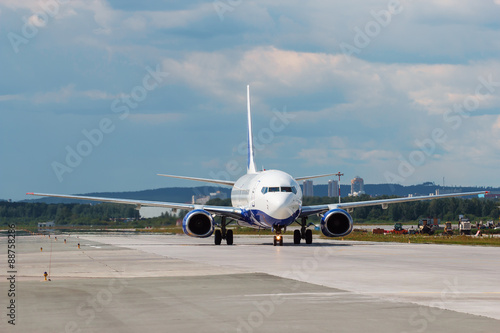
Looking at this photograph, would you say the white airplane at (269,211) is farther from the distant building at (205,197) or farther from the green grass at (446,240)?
the distant building at (205,197)

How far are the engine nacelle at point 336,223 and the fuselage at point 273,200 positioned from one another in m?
2.44

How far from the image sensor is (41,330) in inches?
479

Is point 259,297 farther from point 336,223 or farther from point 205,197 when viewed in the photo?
→ point 205,197

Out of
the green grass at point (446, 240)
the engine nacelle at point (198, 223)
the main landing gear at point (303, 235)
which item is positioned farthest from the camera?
A: the green grass at point (446, 240)

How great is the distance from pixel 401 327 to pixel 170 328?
3849 millimetres

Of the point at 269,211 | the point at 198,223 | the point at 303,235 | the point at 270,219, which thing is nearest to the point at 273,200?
the point at 269,211

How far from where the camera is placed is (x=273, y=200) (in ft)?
140

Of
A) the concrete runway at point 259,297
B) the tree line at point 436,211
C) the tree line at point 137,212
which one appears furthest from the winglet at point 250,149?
the tree line at point 436,211

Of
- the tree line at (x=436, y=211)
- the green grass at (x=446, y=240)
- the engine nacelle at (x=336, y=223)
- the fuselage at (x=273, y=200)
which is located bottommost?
the green grass at (x=446, y=240)

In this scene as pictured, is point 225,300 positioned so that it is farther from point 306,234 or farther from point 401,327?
point 306,234

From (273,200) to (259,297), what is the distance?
2595cm

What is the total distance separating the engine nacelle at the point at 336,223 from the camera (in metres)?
45.7

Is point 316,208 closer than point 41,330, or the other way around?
point 41,330

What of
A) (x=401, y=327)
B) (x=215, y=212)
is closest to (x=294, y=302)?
(x=401, y=327)
